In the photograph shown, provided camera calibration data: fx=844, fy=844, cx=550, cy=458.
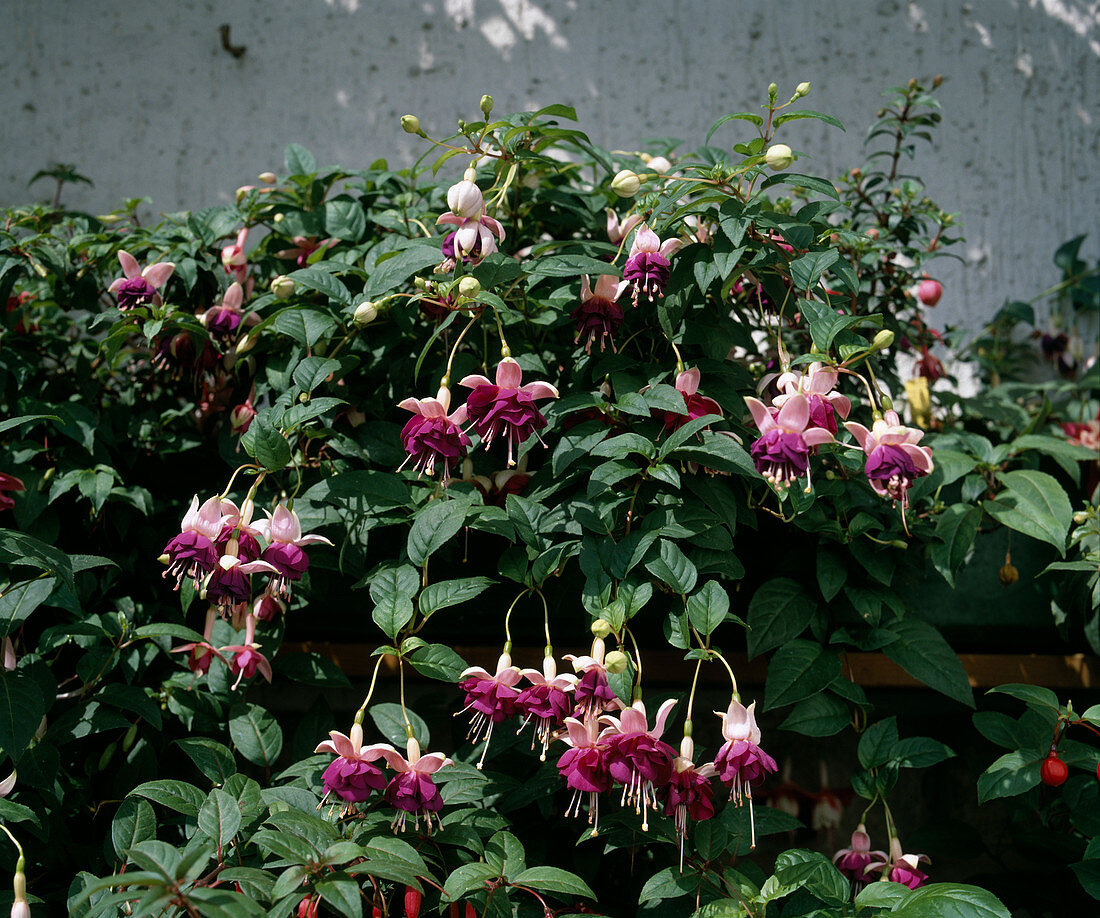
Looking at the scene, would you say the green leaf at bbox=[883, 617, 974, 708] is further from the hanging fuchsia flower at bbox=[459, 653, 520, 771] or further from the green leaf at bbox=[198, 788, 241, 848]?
the green leaf at bbox=[198, 788, 241, 848]

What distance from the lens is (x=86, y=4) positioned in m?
1.79

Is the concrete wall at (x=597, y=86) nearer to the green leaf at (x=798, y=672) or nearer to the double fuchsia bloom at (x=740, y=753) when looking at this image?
the green leaf at (x=798, y=672)

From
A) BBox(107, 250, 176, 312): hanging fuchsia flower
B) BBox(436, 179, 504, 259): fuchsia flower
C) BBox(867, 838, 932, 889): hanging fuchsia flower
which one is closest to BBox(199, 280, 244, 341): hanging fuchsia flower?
BBox(107, 250, 176, 312): hanging fuchsia flower

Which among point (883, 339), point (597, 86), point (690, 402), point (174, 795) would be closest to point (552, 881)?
point (174, 795)

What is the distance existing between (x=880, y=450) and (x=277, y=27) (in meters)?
1.58

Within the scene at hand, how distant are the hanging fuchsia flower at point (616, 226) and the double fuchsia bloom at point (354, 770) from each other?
70 cm

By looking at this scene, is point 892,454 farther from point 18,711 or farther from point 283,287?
point 18,711

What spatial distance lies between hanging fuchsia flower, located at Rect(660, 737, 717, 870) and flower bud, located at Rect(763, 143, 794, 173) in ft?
2.00

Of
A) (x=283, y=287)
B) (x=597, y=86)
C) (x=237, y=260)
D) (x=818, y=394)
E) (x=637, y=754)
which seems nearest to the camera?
(x=637, y=754)

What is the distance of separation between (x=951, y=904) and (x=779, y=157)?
2.49 feet

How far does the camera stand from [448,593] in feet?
2.99

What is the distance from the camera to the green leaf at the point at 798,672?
97cm

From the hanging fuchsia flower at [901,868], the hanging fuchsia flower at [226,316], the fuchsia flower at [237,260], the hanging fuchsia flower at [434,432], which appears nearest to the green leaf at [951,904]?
the hanging fuchsia flower at [901,868]

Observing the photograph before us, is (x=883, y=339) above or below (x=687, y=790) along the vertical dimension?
above
